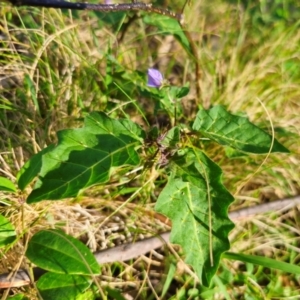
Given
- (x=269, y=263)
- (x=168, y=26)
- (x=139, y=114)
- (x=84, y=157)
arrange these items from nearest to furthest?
(x=84, y=157)
(x=269, y=263)
(x=168, y=26)
(x=139, y=114)

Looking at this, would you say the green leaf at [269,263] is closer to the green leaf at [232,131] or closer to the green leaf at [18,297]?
the green leaf at [232,131]

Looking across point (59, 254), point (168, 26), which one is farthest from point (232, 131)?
point (59, 254)

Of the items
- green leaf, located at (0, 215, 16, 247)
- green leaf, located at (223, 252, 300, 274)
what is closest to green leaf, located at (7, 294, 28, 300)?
green leaf, located at (0, 215, 16, 247)

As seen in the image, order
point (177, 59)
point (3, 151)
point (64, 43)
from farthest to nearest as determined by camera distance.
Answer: point (177, 59) → point (64, 43) → point (3, 151)

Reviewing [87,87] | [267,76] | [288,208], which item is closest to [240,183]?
[288,208]

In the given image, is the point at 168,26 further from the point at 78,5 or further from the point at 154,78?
the point at 78,5

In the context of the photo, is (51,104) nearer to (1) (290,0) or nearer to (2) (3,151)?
(2) (3,151)

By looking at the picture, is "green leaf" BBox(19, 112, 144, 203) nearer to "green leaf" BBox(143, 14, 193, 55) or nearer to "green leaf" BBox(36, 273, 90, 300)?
"green leaf" BBox(36, 273, 90, 300)

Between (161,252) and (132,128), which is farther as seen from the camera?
(161,252)
